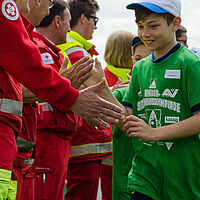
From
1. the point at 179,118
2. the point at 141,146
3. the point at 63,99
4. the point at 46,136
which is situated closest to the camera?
the point at 63,99

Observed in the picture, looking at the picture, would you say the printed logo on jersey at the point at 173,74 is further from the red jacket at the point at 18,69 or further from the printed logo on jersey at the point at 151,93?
the red jacket at the point at 18,69

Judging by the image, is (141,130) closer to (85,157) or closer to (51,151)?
(51,151)

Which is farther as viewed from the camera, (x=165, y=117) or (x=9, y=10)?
(x=165, y=117)

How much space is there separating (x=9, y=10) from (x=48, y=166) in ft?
7.65

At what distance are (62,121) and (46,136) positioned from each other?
24 cm

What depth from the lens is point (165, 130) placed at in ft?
9.61

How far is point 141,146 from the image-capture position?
10.5ft

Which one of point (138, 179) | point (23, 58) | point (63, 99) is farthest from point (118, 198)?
point (23, 58)

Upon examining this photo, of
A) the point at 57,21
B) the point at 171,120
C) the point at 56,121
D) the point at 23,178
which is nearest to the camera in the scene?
the point at 171,120

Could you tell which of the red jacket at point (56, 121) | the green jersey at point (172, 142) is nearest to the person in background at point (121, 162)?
the red jacket at point (56, 121)

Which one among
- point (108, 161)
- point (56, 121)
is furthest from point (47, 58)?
point (108, 161)

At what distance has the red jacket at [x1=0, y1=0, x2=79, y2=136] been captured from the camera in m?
2.22

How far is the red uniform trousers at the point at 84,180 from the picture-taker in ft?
16.5

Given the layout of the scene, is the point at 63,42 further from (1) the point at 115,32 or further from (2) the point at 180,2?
(2) the point at 180,2
